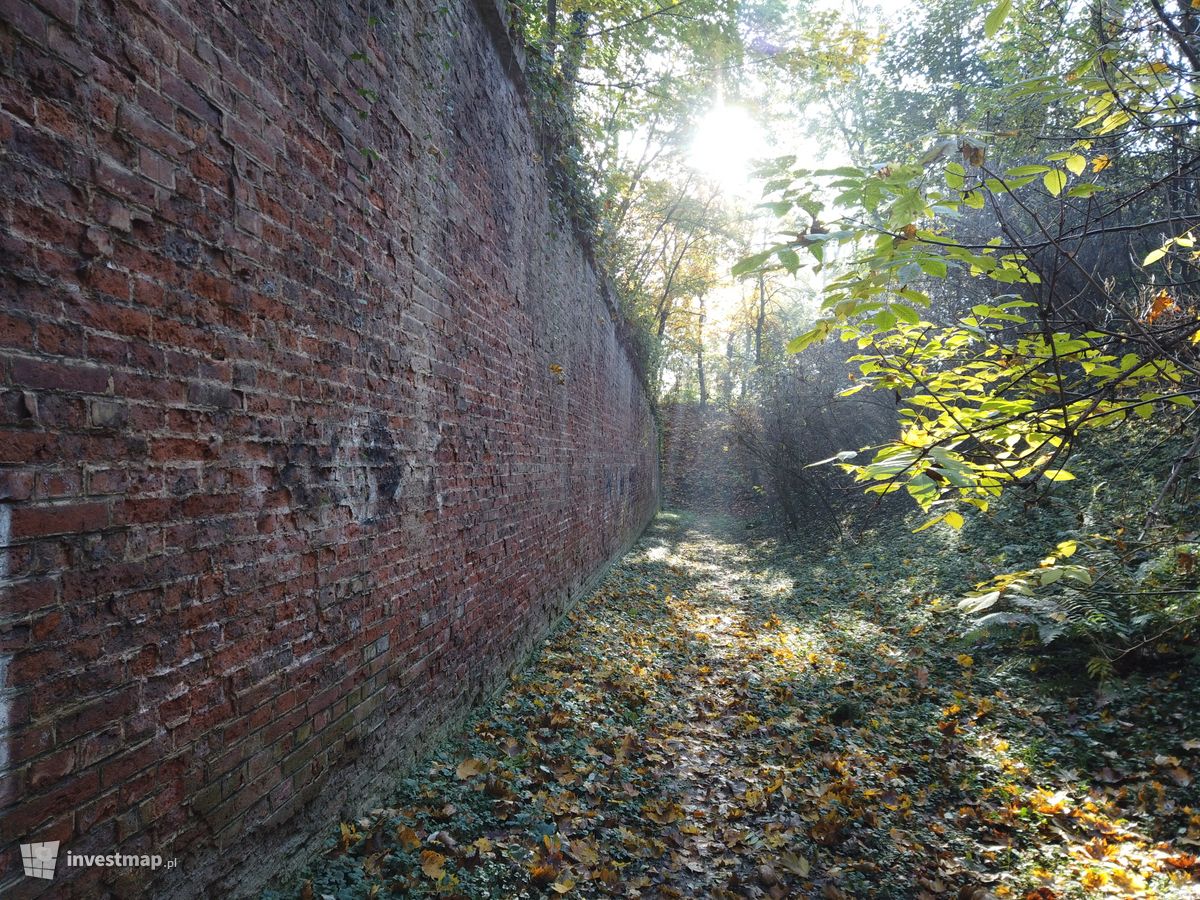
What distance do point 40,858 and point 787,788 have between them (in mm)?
3527

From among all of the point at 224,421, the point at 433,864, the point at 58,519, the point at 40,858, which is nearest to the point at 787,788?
the point at 433,864

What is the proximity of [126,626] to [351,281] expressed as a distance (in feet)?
5.38

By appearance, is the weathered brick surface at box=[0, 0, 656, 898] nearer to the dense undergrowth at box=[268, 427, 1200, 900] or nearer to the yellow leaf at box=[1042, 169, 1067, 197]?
the dense undergrowth at box=[268, 427, 1200, 900]

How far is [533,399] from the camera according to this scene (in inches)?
225

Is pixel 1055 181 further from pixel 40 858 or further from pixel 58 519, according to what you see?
pixel 40 858

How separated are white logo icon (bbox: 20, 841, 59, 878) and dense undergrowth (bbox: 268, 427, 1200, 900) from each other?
1072 millimetres

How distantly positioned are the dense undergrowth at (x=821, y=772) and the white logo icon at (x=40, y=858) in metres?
1.07

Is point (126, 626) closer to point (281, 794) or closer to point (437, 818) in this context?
point (281, 794)

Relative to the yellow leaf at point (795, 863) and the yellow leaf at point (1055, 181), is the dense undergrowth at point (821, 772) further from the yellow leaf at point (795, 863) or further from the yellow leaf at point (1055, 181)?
the yellow leaf at point (1055, 181)

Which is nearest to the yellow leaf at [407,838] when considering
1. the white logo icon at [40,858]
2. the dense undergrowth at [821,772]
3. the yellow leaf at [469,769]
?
the dense undergrowth at [821,772]

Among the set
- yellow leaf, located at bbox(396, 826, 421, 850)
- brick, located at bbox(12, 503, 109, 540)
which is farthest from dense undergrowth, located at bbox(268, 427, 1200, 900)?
brick, located at bbox(12, 503, 109, 540)

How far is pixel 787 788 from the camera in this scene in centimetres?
367

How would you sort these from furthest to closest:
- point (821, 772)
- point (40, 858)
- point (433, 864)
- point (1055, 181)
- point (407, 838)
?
point (821, 772), point (407, 838), point (433, 864), point (1055, 181), point (40, 858)

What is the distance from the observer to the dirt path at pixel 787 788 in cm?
275
